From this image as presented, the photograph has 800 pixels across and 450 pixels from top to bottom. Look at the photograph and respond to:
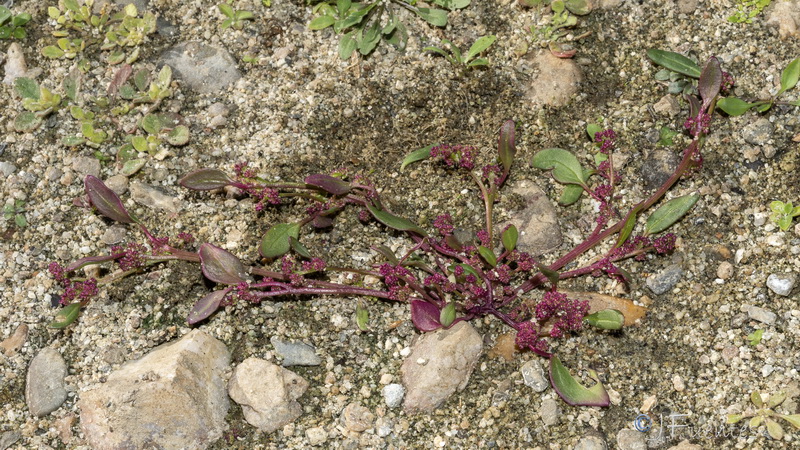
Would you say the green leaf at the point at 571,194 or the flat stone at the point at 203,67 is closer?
the green leaf at the point at 571,194

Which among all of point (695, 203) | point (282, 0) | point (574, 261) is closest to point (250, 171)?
point (282, 0)

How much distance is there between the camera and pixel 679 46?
4.37 m

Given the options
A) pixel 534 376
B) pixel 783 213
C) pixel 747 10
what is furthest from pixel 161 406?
pixel 747 10

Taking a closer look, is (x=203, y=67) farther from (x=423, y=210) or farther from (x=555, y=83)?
(x=555, y=83)

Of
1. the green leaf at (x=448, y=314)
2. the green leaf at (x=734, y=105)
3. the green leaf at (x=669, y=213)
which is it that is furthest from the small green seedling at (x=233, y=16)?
the green leaf at (x=734, y=105)

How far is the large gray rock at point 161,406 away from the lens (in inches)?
139

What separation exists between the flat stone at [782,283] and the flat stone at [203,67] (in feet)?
10.4

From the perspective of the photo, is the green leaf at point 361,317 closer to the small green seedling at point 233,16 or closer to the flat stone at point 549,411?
the flat stone at point 549,411

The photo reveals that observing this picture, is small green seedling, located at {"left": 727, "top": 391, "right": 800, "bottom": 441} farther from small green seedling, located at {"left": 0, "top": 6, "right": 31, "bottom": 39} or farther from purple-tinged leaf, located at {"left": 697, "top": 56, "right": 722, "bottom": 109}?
small green seedling, located at {"left": 0, "top": 6, "right": 31, "bottom": 39}

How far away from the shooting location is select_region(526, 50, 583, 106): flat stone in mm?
4324

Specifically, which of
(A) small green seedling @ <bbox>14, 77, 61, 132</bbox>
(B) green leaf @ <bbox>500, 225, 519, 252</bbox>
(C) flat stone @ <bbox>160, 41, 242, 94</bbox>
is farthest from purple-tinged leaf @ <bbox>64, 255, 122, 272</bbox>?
(B) green leaf @ <bbox>500, 225, 519, 252</bbox>

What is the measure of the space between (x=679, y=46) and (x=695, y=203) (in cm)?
103

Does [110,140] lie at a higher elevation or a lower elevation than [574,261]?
higher

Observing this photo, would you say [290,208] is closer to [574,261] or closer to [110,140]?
[110,140]
